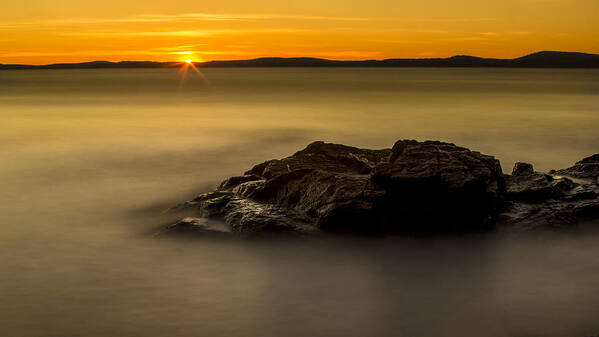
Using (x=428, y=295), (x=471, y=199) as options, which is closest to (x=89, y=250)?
(x=428, y=295)

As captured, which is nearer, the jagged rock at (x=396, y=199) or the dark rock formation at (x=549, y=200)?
the jagged rock at (x=396, y=199)

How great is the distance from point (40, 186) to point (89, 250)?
5.16 metres

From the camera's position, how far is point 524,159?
16656 mm

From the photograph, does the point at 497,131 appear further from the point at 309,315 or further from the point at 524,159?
the point at 309,315

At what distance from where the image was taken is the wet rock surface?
333 inches

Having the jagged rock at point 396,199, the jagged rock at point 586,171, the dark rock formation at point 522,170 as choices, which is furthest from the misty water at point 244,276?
the dark rock formation at point 522,170

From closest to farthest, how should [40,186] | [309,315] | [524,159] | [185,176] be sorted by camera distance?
[309,315] < [40,186] < [185,176] < [524,159]

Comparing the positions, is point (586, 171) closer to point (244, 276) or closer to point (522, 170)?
point (522, 170)

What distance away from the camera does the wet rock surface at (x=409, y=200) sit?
333 inches

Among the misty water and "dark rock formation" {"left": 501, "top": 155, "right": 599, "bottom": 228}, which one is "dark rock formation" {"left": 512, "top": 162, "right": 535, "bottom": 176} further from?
the misty water

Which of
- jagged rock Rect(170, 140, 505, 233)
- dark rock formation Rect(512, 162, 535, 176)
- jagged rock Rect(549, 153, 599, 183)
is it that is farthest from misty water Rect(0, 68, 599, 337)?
dark rock formation Rect(512, 162, 535, 176)

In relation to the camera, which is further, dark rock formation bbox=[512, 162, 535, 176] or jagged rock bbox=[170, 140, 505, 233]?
dark rock formation bbox=[512, 162, 535, 176]

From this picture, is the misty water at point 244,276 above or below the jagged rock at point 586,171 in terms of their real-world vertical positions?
below

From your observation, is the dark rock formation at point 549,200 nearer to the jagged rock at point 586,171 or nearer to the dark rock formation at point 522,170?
the jagged rock at point 586,171
